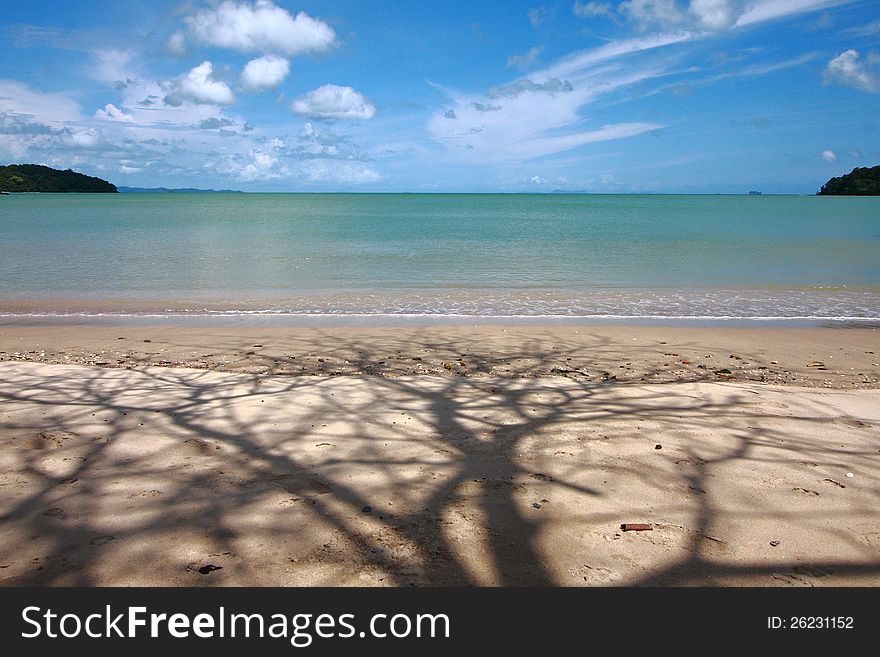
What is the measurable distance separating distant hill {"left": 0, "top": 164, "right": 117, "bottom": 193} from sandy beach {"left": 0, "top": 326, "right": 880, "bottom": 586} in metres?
171

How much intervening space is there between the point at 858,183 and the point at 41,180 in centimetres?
20387

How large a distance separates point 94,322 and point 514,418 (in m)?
8.71

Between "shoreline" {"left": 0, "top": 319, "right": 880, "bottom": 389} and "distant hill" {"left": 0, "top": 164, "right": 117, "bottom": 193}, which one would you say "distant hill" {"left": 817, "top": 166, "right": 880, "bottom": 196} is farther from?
"distant hill" {"left": 0, "top": 164, "right": 117, "bottom": 193}

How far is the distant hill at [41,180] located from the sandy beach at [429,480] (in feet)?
560

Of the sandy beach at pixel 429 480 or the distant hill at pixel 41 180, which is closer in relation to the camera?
the sandy beach at pixel 429 480

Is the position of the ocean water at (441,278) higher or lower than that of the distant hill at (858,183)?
lower

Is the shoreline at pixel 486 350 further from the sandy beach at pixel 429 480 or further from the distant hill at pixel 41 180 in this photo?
the distant hill at pixel 41 180

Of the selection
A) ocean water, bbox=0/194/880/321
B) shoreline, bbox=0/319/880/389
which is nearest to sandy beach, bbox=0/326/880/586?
shoreline, bbox=0/319/880/389

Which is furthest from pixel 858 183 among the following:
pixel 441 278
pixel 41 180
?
pixel 41 180

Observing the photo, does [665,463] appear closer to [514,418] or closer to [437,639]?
[514,418]

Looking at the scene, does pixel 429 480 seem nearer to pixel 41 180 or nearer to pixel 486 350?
pixel 486 350

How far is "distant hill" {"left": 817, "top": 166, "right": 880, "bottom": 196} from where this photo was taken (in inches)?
5005

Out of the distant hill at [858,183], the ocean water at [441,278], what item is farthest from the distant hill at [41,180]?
the distant hill at [858,183]

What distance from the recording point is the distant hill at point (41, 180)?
139938 mm
